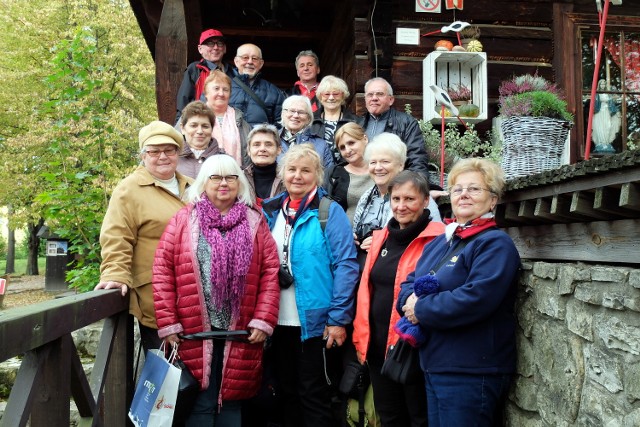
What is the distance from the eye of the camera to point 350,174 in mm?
4012

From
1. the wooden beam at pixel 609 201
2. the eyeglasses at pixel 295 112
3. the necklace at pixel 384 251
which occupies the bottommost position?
the necklace at pixel 384 251

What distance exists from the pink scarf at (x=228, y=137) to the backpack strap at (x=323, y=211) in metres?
1.16

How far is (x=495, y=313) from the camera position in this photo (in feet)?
8.83

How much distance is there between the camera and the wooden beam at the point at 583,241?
2.42 m

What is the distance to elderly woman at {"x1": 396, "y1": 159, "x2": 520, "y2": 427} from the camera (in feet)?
8.41

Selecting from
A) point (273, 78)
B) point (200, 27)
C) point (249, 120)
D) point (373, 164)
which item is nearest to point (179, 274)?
point (373, 164)

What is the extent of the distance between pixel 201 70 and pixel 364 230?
8.59ft

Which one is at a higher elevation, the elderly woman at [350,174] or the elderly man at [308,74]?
the elderly man at [308,74]

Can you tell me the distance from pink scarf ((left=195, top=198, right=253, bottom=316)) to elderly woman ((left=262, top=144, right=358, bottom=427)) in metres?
0.33

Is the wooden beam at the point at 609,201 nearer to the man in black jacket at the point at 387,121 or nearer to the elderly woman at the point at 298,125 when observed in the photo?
the man in black jacket at the point at 387,121

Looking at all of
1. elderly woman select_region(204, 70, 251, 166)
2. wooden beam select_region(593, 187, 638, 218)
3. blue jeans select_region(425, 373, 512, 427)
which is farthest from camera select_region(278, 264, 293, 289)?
wooden beam select_region(593, 187, 638, 218)

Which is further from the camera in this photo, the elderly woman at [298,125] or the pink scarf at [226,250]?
the elderly woman at [298,125]

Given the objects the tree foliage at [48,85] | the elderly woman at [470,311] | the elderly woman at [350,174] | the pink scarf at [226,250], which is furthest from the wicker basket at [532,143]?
the tree foliage at [48,85]

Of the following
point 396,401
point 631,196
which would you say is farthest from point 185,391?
point 631,196
